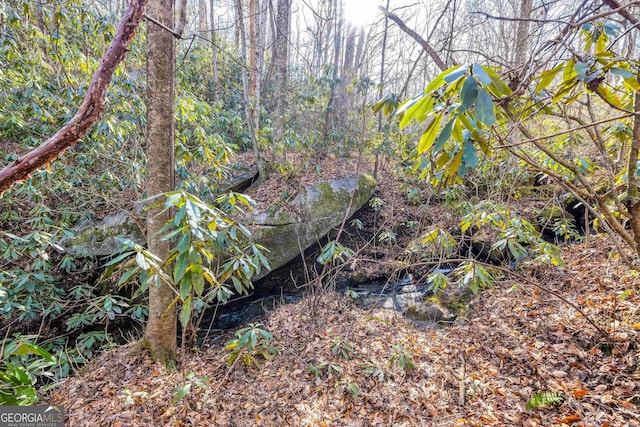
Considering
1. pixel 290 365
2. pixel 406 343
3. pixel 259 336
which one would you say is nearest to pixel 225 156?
pixel 259 336

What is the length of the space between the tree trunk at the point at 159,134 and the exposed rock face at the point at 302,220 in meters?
2.30

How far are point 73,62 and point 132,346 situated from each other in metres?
3.97

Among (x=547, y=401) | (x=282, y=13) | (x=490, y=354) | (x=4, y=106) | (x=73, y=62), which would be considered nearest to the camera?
(x=547, y=401)

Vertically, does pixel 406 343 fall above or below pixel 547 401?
below

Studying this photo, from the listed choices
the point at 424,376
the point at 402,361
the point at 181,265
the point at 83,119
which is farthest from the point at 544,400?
the point at 83,119

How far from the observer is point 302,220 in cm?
570

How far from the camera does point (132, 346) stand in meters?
2.95

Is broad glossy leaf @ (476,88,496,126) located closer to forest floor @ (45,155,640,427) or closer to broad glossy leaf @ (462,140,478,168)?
broad glossy leaf @ (462,140,478,168)

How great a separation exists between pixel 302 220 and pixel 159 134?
11.3ft

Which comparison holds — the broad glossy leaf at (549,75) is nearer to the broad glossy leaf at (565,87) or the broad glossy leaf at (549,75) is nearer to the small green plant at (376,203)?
the broad glossy leaf at (565,87)

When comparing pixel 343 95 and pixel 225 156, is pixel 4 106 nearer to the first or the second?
pixel 225 156

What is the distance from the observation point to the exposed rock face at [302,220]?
539 cm

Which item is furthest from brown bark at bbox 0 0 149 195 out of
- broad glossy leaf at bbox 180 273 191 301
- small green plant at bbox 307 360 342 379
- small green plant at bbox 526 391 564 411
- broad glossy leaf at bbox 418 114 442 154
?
small green plant at bbox 526 391 564 411
